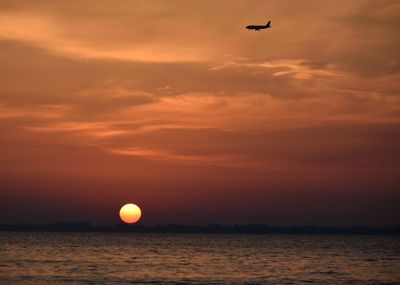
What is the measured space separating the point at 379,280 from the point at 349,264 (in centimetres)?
3075

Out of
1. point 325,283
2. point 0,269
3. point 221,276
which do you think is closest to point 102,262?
point 0,269

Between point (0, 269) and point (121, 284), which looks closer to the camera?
point (121, 284)

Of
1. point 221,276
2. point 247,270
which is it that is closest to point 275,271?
point 247,270

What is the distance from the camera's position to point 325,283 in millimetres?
84125

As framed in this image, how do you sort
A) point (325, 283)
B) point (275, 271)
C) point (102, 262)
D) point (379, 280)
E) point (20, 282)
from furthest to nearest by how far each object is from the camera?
1. point (102, 262)
2. point (275, 271)
3. point (379, 280)
4. point (325, 283)
5. point (20, 282)

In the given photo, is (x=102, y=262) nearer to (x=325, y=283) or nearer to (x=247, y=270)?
(x=247, y=270)

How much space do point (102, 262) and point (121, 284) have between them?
3614 centimetres

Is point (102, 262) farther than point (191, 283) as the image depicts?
Yes

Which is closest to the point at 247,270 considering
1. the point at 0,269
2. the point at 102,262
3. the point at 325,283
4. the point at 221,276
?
the point at 221,276

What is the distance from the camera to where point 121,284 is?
3095 inches

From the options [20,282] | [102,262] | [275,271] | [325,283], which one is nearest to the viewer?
[20,282]

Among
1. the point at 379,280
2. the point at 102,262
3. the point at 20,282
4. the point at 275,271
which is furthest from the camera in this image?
the point at 102,262

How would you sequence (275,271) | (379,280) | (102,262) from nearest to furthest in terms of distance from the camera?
(379,280), (275,271), (102,262)

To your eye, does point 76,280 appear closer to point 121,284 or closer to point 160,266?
point 121,284
